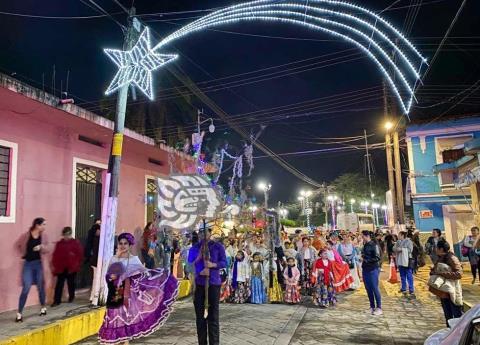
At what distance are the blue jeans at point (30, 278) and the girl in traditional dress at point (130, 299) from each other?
2659mm

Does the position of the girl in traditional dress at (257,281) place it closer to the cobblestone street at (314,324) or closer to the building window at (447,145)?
the cobblestone street at (314,324)

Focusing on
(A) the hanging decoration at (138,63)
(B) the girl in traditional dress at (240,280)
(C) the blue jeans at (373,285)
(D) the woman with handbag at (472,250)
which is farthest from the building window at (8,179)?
(D) the woman with handbag at (472,250)

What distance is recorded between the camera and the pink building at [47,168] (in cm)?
796

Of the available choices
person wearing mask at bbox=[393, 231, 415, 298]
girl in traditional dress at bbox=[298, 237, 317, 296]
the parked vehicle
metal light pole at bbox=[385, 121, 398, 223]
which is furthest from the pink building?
metal light pole at bbox=[385, 121, 398, 223]

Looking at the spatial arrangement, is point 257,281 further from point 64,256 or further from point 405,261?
point 64,256

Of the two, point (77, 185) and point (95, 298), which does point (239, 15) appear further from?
point (95, 298)

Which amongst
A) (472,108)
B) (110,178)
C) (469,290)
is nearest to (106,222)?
(110,178)

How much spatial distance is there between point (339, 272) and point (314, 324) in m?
3.82

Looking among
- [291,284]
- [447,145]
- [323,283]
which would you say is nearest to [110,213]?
[291,284]

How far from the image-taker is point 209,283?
5.84 m

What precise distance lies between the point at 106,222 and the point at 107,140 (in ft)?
12.2

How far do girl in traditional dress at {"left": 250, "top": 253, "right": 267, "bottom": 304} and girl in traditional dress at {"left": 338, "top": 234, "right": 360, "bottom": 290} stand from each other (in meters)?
3.57

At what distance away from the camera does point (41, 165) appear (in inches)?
349

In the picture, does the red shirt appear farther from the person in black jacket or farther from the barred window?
the person in black jacket
